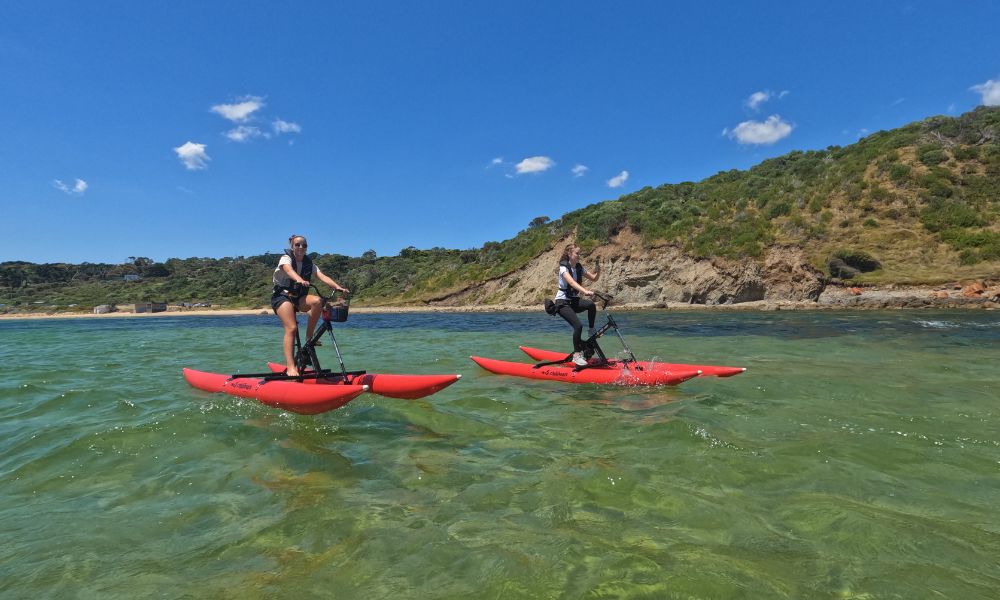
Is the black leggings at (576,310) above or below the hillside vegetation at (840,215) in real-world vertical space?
below

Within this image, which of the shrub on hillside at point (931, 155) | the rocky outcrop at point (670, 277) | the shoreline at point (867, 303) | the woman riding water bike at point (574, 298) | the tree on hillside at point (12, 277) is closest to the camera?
the woman riding water bike at point (574, 298)

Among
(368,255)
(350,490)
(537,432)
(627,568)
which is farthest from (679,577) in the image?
(368,255)

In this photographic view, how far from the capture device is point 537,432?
19.0ft

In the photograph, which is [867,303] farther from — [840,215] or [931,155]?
[931,155]

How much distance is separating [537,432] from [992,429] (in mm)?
5100

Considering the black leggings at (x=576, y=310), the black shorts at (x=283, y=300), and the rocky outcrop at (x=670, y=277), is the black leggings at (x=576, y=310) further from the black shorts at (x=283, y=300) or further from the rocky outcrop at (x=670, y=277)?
the rocky outcrop at (x=670, y=277)

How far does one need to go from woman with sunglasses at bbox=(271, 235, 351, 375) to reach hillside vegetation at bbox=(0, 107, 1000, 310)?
35.7 m

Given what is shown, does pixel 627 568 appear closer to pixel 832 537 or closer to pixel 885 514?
pixel 832 537

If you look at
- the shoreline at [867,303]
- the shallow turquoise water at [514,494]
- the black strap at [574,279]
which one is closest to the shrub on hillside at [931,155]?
the shoreline at [867,303]

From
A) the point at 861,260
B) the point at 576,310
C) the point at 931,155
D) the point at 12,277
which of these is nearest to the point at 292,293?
the point at 576,310

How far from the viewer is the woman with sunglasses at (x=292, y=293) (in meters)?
6.99

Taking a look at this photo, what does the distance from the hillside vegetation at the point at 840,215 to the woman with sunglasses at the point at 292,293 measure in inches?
1406

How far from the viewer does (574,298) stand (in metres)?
9.51

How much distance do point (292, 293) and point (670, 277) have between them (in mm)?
38302
